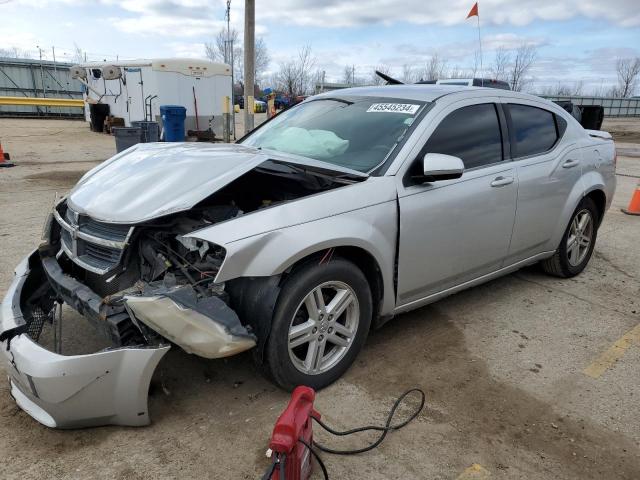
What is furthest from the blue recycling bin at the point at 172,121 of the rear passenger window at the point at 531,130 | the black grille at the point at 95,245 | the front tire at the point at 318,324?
the front tire at the point at 318,324

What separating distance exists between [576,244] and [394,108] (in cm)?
249

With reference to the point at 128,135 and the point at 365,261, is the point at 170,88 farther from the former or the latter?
the point at 365,261

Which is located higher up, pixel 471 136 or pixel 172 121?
pixel 471 136

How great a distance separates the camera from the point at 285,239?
8.59 feet

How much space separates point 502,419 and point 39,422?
2435 millimetres

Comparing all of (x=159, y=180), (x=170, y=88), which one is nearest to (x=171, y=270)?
(x=159, y=180)

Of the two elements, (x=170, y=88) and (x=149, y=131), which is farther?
(x=170, y=88)

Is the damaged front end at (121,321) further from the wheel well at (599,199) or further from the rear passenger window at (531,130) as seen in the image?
the wheel well at (599,199)

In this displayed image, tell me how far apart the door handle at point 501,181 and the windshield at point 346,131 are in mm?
788

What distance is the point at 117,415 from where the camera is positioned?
252 centimetres

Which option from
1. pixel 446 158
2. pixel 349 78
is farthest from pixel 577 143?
pixel 349 78

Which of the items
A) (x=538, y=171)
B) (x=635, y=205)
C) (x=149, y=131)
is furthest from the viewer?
(x=149, y=131)

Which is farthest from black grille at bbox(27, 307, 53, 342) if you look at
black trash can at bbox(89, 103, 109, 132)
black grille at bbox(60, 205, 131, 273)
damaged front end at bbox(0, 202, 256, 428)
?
black trash can at bbox(89, 103, 109, 132)

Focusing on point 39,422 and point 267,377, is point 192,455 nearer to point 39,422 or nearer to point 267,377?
point 267,377
